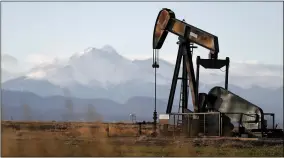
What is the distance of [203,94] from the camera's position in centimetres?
2311

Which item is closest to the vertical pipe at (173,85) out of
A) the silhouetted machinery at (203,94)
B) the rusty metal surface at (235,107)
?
the silhouetted machinery at (203,94)

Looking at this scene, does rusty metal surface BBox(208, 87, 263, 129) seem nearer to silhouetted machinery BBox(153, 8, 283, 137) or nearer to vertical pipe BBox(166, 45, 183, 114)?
silhouetted machinery BBox(153, 8, 283, 137)

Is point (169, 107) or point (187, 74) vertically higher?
point (187, 74)

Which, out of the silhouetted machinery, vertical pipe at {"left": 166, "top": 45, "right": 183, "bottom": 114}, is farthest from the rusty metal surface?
vertical pipe at {"left": 166, "top": 45, "right": 183, "bottom": 114}

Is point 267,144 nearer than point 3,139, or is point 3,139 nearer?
point 3,139

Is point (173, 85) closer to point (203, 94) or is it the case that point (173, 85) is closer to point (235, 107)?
point (203, 94)

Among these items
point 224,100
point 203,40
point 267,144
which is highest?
point 203,40

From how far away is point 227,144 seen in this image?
1648cm

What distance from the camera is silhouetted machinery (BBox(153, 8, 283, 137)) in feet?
68.0

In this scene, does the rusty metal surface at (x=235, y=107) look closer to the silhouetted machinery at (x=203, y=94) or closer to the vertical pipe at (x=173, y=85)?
the silhouetted machinery at (x=203, y=94)

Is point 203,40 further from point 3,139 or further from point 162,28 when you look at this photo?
point 3,139

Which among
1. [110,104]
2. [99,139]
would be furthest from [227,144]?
[110,104]

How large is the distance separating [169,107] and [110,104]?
17107cm

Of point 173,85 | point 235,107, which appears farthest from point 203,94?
point 173,85
